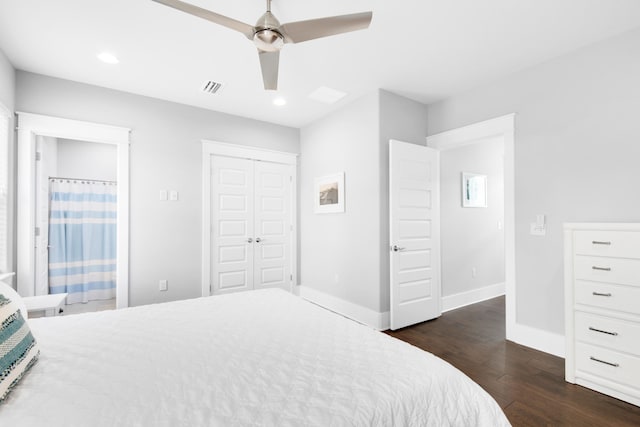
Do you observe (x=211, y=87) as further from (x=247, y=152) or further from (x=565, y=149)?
(x=565, y=149)

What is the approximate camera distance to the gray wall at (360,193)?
336 cm

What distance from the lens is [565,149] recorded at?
2.60 metres

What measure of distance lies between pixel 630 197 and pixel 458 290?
224 cm

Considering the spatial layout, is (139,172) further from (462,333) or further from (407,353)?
(462,333)

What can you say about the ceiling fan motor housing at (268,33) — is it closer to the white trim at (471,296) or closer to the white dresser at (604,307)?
the white dresser at (604,307)

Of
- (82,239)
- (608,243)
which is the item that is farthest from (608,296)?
(82,239)

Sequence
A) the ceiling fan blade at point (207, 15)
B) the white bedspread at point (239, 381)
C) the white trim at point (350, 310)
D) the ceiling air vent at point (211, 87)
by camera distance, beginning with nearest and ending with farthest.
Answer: the white bedspread at point (239, 381), the ceiling fan blade at point (207, 15), the ceiling air vent at point (211, 87), the white trim at point (350, 310)

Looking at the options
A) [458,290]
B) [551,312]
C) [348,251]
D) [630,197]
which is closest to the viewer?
[630,197]

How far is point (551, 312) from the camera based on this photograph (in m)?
2.67

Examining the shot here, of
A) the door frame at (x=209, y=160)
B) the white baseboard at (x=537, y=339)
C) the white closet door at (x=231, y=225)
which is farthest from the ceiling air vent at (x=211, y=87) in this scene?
the white baseboard at (x=537, y=339)

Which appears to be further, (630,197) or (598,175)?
(598,175)

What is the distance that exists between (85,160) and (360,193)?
14.0 feet

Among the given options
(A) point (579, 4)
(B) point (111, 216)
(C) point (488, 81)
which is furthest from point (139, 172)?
(A) point (579, 4)

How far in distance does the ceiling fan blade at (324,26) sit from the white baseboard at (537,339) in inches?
118
